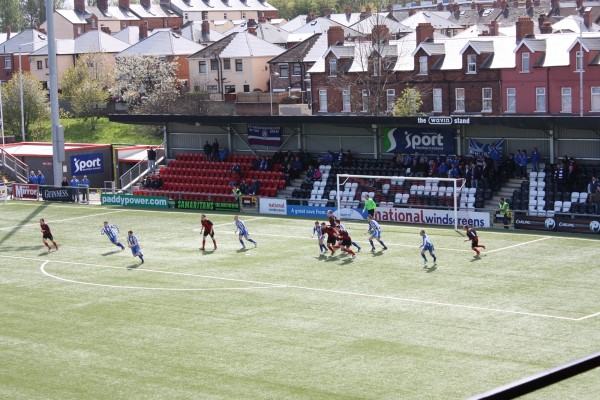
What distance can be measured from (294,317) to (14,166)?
46.2m

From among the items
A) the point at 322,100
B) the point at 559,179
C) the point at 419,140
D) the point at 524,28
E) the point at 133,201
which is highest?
the point at 524,28

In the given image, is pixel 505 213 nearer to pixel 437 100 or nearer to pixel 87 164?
pixel 437 100

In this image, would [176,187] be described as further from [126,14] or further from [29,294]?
[126,14]

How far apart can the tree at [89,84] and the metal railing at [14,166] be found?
31.4 m

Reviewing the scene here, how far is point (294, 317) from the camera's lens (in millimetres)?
30016

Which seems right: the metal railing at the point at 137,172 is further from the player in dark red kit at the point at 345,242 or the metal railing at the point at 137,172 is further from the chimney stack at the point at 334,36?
the player in dark red kit at the point at 345,242

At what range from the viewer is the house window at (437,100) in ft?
252

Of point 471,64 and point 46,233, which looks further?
point 471,64

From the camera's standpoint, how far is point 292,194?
54.6 metres

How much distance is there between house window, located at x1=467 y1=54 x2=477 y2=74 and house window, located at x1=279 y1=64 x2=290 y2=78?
28.4 m

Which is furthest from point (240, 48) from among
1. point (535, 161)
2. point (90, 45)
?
point (535, 161)

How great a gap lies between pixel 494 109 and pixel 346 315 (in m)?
46.7

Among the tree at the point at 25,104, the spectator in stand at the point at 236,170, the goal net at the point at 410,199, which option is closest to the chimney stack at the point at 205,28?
the tree at the point at 25,104

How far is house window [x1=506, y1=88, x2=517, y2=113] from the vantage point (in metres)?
72.1
